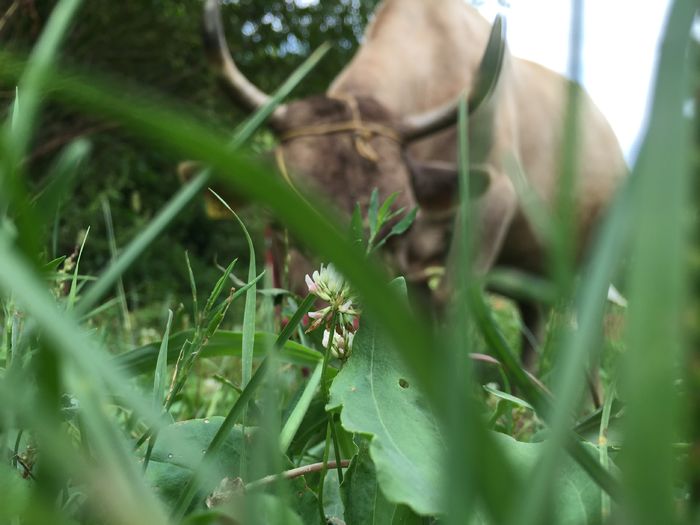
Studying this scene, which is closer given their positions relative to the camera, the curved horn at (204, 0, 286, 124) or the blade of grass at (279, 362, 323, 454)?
the blade of grass at (279, 362, 323, 454)

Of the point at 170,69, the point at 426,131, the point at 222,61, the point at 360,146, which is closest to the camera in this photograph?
the point at 360,146

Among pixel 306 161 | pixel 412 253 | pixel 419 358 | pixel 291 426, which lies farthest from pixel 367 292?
pixel 412 253

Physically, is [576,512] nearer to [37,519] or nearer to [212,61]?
[37,519]

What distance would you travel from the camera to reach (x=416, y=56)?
10.5ft

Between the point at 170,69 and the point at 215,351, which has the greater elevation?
the point at 215,351

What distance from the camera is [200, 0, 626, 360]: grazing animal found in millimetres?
2338

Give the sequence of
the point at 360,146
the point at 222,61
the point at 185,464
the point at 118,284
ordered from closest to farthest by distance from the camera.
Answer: the point at 185,464 < the point at 118,284 < the point at 360,146 < the point at 222,61

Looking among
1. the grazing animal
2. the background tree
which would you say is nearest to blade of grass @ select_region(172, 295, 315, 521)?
the grazing animal

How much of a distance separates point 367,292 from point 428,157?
2.79 meters

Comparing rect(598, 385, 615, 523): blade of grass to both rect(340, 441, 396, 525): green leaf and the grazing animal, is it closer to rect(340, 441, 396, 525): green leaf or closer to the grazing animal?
rect(340, 441, 396, 525): green leaf

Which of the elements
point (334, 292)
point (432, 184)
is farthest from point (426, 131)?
point (334, 292)

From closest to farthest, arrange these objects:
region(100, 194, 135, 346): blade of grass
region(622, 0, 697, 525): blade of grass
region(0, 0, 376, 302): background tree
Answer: region(622, 0, 697, 525): blade of grass
region(100, 194, 135, 346): blade of grass
region(0, 0, 376, 302): background tree

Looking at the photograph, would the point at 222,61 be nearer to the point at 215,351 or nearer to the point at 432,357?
the point at 215,351

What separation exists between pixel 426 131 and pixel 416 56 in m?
0.67
